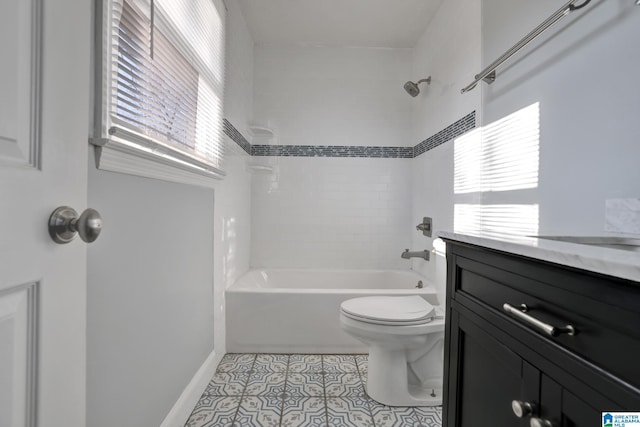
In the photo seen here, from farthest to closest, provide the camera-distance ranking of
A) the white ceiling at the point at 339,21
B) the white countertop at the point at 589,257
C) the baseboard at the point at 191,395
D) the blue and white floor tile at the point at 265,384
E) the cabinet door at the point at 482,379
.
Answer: the white ceiling at the point at 339,21
the blue and white floor tile at the point at 265,384
the baseboard at the point at 191,395
the cabinet door at the point at 482,379
the white countertop at the point at 589,257

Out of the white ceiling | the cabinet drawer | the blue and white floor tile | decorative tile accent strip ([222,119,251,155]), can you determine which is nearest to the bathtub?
the blue and white floor tile

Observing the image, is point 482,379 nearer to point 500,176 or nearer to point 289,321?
point 500,176

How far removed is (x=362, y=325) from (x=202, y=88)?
1.50 metres

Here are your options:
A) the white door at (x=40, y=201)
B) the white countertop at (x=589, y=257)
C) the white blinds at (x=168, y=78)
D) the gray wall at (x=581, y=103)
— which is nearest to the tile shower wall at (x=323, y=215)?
the white blinds at (x=168, y=78)

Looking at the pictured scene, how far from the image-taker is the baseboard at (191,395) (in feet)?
4.66

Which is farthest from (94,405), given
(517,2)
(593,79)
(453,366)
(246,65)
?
(246,65)

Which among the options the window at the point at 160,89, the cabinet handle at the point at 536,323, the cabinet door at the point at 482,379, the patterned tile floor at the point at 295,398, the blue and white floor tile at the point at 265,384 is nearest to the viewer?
the cabinet handle at the point at 536,323

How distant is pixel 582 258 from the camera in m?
0.51

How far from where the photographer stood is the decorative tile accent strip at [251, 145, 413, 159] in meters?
3.04

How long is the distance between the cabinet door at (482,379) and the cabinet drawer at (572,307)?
7 cm

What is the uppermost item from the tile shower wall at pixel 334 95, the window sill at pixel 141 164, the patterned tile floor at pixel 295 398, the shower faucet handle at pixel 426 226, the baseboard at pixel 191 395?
the tile shower wall at pixel 334 95

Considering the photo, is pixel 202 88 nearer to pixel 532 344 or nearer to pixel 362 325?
pixel 362 325

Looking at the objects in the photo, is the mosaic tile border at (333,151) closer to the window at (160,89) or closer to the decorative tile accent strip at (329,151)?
the decorative tile accent strip at (329,151)

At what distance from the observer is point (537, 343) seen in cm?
65
